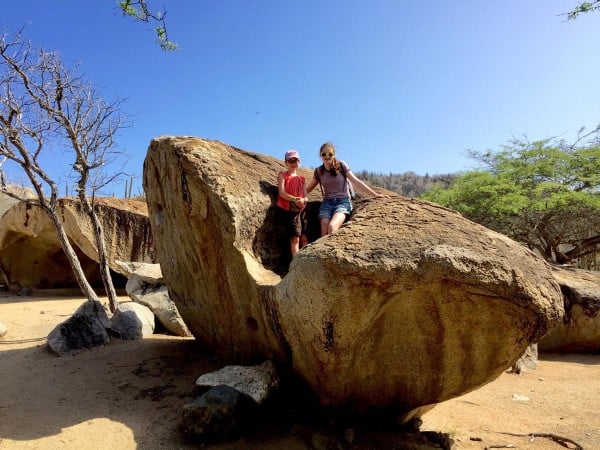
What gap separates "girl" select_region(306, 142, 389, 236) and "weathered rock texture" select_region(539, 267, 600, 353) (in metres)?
5.30

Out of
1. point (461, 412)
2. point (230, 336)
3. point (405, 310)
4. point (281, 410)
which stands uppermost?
point (405, 310)

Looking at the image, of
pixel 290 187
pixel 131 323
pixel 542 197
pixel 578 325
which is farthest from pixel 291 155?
pixel 542 197

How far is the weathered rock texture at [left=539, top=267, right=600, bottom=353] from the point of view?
23.9 ft

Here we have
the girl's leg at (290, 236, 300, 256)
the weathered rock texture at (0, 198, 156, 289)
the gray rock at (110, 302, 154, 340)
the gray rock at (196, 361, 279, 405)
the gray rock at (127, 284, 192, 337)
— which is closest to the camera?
the gray rock at (196, 361, 279, 405)

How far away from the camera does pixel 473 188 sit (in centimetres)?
1294

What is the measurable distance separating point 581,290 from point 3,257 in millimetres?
14053

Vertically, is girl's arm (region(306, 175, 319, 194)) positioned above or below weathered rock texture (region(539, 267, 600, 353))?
above

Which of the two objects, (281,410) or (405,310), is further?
(281,410)

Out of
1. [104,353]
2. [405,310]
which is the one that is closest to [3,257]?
[104,353]

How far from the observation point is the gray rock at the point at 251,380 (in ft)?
11.3

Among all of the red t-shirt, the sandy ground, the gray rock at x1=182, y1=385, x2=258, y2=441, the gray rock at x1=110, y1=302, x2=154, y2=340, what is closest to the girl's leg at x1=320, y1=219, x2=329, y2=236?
the red t-shirt

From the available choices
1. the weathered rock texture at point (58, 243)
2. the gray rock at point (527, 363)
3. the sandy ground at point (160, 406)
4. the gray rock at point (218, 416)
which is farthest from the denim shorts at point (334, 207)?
the weathered rock texture at point (58, 243)

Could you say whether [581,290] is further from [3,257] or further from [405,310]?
[3,257]

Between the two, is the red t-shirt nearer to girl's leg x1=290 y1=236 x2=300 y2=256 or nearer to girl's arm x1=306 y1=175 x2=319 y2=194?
girl's arm x1=306 y1=175 x2=319 y2=194
